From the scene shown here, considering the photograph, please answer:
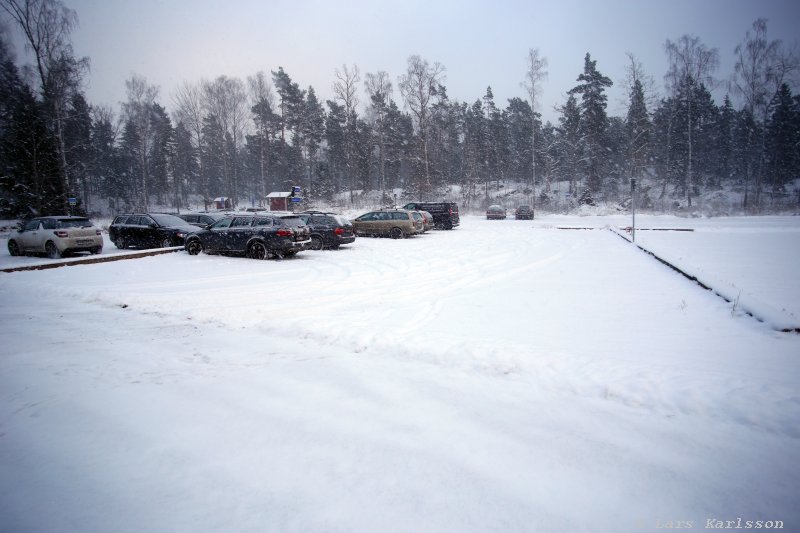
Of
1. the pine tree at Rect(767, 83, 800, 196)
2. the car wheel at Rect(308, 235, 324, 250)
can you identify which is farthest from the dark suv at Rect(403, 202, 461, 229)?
the pine tree at Rect(767, 83, 800, 196)

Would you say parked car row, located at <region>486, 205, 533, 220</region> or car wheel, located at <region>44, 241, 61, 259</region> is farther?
parked car row, located at <region>486, 205, 533, 220</region>

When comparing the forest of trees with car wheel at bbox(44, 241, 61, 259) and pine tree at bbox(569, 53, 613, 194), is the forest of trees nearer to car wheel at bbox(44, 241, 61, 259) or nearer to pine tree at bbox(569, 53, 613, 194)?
pine tree at bbox(569, 53, 613, 194)

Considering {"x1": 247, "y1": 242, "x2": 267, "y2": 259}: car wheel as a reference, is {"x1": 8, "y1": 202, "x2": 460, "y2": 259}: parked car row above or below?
above

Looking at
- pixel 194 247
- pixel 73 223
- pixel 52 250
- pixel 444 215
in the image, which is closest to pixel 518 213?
pixel 444 215

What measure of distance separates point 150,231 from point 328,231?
301 inches

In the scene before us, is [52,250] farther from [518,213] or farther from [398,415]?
[518,213]

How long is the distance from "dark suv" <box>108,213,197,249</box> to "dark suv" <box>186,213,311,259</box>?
2234 millimetres

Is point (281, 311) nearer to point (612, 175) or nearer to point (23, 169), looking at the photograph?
point (23, 169)

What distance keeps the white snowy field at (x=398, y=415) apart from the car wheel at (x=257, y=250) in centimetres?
587

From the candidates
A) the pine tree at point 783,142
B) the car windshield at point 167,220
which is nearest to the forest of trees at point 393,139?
the pine tree at point 783,142

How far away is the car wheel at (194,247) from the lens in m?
13.9

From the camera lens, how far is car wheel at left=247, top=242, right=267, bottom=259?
1292 cm

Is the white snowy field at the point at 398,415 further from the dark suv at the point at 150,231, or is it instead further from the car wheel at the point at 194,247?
the dark suv at the point at 150,231

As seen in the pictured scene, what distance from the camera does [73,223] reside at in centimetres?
1377
